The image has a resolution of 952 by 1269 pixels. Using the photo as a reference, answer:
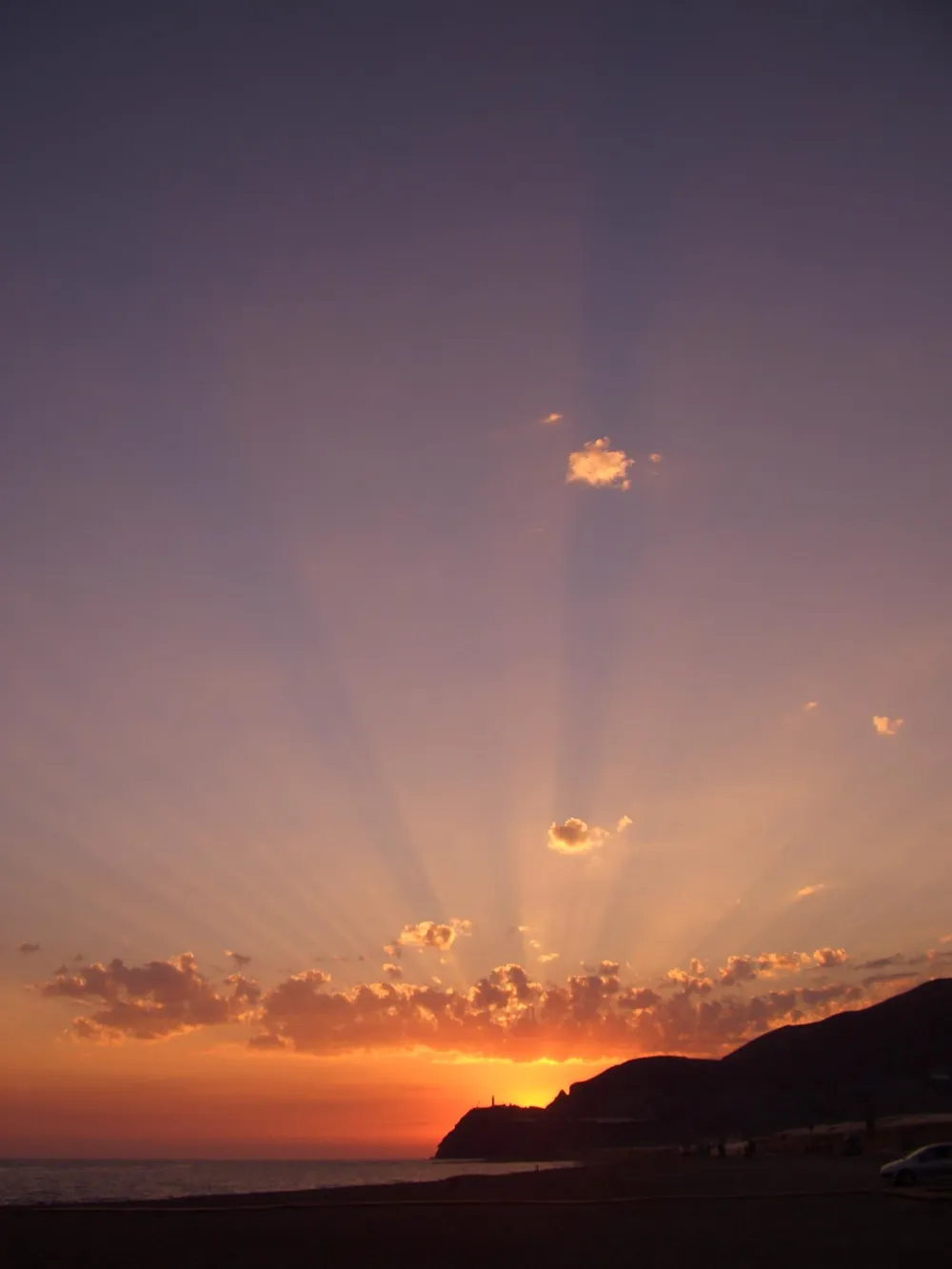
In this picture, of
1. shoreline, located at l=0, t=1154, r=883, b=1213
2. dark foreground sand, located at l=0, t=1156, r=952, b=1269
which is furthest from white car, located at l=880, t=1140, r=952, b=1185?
dark foreground sand, located at l=0, t=1156, r=952, b=1269

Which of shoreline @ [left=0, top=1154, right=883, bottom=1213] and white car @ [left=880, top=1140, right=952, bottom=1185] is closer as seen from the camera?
shoreline @ [left=0, top=1154, right=883, bottom=1213]

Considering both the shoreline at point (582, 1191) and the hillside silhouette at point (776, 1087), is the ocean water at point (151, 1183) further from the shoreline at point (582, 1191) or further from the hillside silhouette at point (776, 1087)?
the hillside silhouette at point (776, 1087)

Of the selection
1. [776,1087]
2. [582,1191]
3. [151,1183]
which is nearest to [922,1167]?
[582,1191]

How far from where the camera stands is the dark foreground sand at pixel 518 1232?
19.3m

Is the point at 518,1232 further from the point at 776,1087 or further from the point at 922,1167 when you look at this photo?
the point at 776,1087

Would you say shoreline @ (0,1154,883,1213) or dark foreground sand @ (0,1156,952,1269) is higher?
shoreline @ (0,1154,883,1213)

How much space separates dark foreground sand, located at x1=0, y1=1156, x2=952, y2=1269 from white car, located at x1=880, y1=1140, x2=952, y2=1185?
2560 mm

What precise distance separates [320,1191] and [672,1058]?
16459cm

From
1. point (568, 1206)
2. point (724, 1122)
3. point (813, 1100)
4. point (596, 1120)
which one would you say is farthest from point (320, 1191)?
point (596, 1120)

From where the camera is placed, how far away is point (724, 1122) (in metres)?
151

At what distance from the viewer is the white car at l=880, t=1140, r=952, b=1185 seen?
3210cm

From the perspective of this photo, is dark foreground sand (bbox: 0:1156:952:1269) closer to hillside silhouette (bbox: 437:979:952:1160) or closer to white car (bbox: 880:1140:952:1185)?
white car (bbox: 880:1140:952:1185)

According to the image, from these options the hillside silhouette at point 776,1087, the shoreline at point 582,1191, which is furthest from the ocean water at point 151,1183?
the hillside silhouette at point 776,1087

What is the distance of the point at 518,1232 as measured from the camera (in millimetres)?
22391
